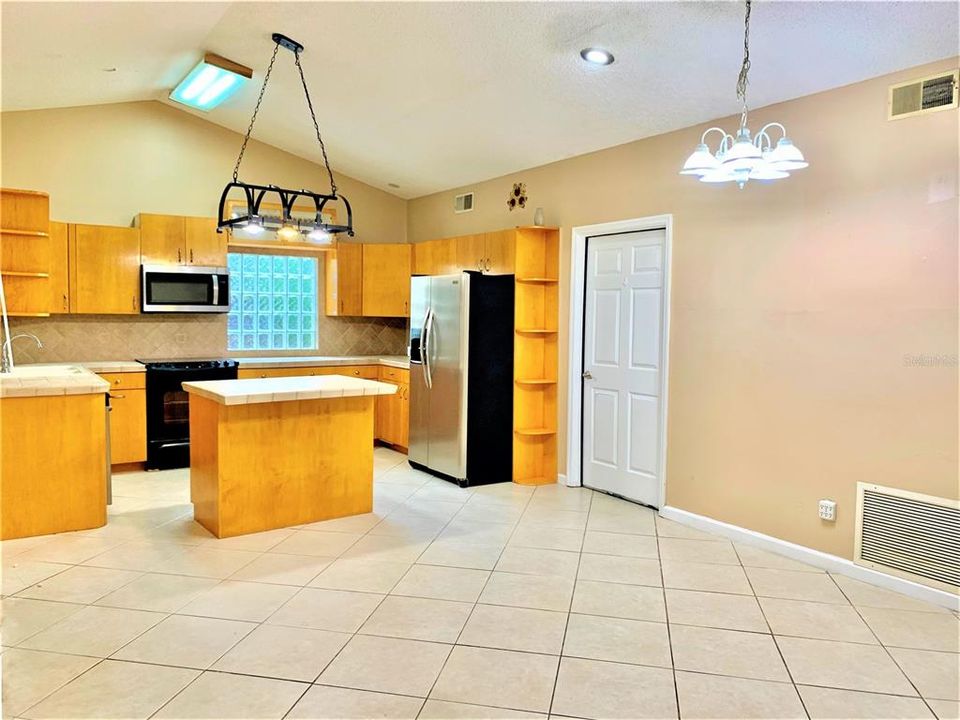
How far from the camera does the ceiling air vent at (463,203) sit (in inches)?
244

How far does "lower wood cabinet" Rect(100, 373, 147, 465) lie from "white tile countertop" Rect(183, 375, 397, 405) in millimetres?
1555

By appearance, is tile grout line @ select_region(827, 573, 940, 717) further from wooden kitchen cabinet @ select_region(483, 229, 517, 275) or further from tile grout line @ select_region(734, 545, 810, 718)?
wooden kitchen cabinet @ select_region(483, 229, 517, 275)

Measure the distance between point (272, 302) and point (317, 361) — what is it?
907 mm

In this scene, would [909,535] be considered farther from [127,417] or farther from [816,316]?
[127,417]

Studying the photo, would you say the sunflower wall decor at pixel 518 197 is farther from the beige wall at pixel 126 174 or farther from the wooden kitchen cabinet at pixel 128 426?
the wooden kitchen cabinet at pixel 128 426

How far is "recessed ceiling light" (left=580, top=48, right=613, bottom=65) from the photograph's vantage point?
11.6 feet

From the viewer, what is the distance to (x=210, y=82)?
16.0 feet

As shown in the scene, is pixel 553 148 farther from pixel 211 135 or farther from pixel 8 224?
pixel 8 224

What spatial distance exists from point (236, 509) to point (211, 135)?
3.84 meters

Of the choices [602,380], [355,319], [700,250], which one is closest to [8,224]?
[355,319]

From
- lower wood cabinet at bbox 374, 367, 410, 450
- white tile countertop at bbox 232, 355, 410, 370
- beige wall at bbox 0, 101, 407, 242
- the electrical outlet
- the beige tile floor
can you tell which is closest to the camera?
the beige tile floor

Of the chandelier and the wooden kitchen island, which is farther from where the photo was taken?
the wooden kitchen island

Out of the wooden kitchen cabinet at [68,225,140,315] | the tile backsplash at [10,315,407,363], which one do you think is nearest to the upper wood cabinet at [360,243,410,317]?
the tile backsplash at [10,315,407,363]

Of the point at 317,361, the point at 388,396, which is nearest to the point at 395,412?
the point at 388,396
